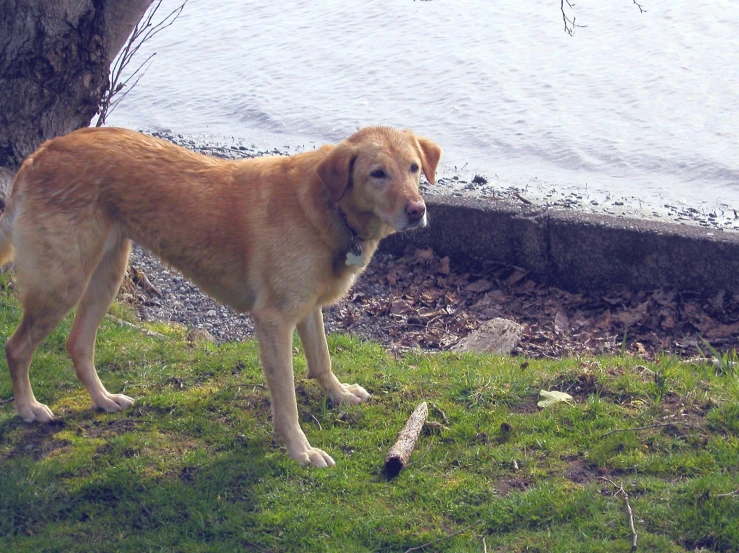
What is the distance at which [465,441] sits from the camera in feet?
15.2

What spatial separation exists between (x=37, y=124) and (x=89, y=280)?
6.66 feet

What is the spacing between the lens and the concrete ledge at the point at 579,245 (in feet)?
23.2

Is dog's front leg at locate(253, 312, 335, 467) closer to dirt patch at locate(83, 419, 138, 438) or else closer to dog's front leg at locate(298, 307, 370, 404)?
dog's front leg at locate(298, 307, 370, 404)

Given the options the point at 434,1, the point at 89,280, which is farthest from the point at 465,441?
the point at 434,1

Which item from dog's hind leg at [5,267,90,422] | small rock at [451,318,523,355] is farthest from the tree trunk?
small rock at [451,318,523,355]

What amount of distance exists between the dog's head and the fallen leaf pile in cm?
241

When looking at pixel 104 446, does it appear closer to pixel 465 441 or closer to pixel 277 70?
pixel 465 441

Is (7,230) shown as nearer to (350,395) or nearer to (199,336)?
(199,336)

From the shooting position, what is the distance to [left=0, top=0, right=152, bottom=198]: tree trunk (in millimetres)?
5977

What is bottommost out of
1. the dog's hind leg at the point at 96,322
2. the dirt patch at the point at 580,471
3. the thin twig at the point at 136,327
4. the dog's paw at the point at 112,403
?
the dirt patch at the point at 580,471

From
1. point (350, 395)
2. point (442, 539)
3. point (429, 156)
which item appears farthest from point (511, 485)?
point (429, 156)

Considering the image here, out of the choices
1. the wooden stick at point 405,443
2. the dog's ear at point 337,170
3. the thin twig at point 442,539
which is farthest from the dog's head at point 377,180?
the thin twig at point 442,539

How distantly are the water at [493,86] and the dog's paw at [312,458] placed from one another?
22.5 feet

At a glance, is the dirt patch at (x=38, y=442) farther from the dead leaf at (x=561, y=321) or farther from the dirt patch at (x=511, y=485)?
the dead leaf at (x=561, y=321)
